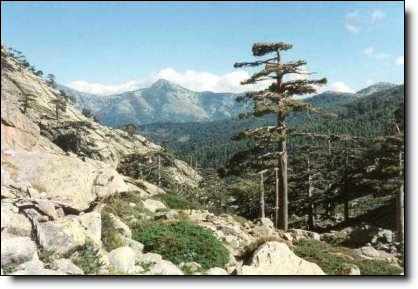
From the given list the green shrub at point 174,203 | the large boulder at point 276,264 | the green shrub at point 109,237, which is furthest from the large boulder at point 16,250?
the green shrub at point 174,203

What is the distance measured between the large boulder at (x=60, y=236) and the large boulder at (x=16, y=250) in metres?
0.46

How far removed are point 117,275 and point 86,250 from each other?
3.20ft

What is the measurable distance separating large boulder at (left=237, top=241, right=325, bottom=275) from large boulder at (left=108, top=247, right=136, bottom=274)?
96.7 inches

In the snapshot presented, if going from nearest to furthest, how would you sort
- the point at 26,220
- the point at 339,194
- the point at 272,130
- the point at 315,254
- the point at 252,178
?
the point at 26,220 → the point at 315,254 → the point at 272,130 → the point at 252,178 → the point at 339,194

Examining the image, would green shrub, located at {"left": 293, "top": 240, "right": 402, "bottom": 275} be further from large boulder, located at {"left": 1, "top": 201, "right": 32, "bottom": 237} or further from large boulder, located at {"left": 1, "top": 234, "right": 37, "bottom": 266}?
large boulder, located at {"left": 1, "top": 201, "right": 32, "bottom": 237}

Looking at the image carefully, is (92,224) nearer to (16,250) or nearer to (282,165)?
(16,250)

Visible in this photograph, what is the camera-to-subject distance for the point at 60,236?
10.8 m

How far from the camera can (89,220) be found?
1198 cm

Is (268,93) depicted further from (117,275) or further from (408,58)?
(117,275)

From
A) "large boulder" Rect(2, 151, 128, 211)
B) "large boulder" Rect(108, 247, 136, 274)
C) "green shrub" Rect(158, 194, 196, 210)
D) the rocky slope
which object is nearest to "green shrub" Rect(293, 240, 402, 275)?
the rocky slope

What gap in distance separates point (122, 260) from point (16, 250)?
7.97ft

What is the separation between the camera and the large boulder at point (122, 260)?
36.2 feet

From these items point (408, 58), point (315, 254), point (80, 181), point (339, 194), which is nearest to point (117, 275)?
point (80, 181)

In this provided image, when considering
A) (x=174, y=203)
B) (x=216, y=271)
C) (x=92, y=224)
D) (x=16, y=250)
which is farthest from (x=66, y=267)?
(x=174, y=203)
